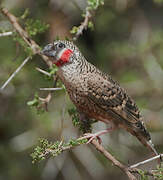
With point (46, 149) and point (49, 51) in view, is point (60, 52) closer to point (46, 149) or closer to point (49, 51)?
point (49, 51)

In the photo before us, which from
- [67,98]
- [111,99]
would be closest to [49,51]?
[111,99]

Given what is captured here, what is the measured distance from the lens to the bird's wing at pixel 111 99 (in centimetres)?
430

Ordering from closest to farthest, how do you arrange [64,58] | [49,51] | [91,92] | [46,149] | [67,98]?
1. [46,149]
2. [49,51]
3. [64,58]
4. [91,92]
5. [67,98]

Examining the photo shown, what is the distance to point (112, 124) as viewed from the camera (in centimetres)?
448

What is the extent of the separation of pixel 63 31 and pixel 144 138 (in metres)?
3.02

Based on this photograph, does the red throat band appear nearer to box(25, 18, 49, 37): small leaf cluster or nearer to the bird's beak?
the bird's beak

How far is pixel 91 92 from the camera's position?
168 inches

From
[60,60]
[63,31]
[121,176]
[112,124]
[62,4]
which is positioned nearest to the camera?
[60,60]

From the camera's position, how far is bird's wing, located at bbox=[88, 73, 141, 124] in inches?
169

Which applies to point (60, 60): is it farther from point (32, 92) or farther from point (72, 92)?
point (32, 92)

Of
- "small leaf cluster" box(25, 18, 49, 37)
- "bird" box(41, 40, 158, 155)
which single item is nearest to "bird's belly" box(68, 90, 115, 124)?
"bird" box(41, 40, 158, 155)

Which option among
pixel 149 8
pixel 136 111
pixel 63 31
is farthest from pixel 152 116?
pixel 149 8

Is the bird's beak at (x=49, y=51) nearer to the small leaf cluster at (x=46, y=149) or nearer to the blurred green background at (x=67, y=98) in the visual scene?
the small leaf cluster at (x=46, y=149)

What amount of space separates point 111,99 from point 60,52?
77cm
